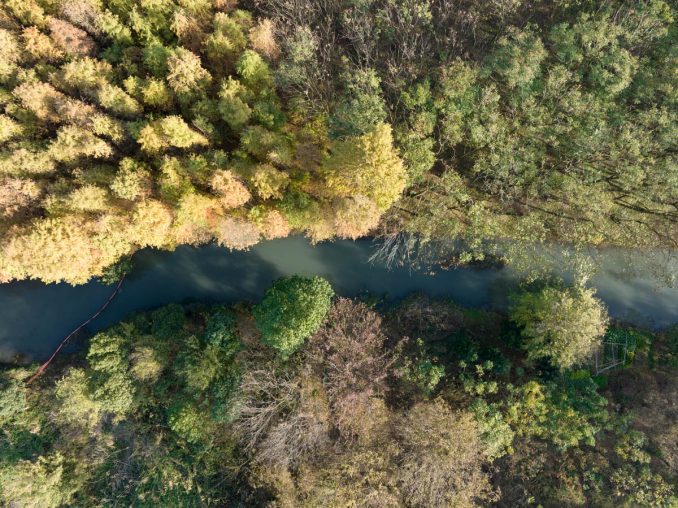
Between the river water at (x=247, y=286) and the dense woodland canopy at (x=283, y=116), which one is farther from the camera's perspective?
the river water at (x=247, y=286)

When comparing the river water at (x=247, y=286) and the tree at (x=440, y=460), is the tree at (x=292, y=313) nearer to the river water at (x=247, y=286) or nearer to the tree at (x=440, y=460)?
the river water at (x=247, y=286)

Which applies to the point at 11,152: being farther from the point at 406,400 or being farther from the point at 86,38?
the point at 406,400

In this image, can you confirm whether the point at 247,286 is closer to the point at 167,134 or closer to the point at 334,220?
the point at 334,220

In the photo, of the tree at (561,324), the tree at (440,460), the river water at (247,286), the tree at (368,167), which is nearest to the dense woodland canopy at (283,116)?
the tree at (368,167)

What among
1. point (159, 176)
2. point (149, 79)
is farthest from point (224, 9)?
point (159, 176)

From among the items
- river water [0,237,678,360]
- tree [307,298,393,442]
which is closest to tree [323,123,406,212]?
river water [0,237,678,360]

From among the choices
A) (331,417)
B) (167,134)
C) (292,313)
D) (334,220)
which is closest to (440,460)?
(331,417)
